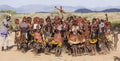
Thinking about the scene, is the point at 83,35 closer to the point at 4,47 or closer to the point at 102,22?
the point at 102,22

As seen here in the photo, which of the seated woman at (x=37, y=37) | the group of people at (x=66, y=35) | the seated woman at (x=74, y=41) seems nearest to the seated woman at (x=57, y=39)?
the group of people at (x=66, y=35)

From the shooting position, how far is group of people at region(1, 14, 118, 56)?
17.7 meters

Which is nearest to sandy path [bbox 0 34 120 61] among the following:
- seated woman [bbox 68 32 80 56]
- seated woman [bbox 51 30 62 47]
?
seated woman [bbox 68 32 80 56]

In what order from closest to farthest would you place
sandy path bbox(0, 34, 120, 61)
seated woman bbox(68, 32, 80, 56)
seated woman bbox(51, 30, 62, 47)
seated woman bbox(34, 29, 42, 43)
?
sandy path bbox(0, 34, 120, 61), seated woman bbox(51, 30, 62, 47), seated woman bbox(68, 32, 80, 56), seated woman bbox(34, 29, 42, 43)

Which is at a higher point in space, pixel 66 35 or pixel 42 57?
pixel 66 35

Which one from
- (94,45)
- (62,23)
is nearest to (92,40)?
(94,45)

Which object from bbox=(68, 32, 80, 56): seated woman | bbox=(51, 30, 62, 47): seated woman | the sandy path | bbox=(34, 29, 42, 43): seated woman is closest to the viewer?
the sandy path

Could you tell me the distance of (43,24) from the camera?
18.1m

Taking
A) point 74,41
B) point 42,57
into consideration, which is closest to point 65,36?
point 74,41

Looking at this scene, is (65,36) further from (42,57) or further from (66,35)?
(42,57)

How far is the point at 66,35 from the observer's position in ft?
58.7

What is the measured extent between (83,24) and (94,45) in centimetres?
A: 118

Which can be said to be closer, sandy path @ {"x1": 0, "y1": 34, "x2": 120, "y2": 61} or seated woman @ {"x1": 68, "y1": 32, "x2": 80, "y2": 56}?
sandy path @ {"x1": 0, "y1": 34, "x2": 120, "y2": 61}

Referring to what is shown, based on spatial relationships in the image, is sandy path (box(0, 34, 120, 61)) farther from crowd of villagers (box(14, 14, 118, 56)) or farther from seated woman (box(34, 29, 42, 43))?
seated woman (box(34, 29, 42, 43))
